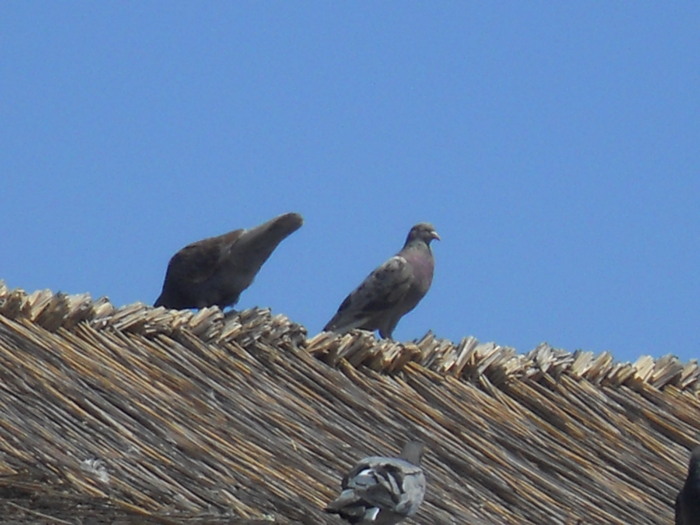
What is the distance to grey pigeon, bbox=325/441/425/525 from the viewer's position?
6.03 meters

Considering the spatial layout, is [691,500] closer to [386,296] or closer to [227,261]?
[227,261]

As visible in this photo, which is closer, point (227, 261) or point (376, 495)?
point (376, 495)

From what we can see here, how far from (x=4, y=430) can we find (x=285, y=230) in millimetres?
3939

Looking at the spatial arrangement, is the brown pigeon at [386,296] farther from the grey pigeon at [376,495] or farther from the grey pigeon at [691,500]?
the grey pigeon at [376,495]

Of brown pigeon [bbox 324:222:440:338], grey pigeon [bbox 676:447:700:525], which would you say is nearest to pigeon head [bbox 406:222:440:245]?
brown pigeon [bbox 324:222:440:338]

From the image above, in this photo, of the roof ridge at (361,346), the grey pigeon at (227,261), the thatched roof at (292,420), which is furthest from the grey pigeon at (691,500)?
the grey pigeon at (227,261)

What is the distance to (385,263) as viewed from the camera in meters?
10.9

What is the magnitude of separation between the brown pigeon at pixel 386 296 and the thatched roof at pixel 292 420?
67.6 inches

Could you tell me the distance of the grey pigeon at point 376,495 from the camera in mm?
6027

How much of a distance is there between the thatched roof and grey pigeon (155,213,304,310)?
1.52m

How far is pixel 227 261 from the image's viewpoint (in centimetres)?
1020

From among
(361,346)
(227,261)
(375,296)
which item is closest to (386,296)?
(375,296)

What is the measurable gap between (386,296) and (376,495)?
15.4ft

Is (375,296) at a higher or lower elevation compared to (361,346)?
higher
